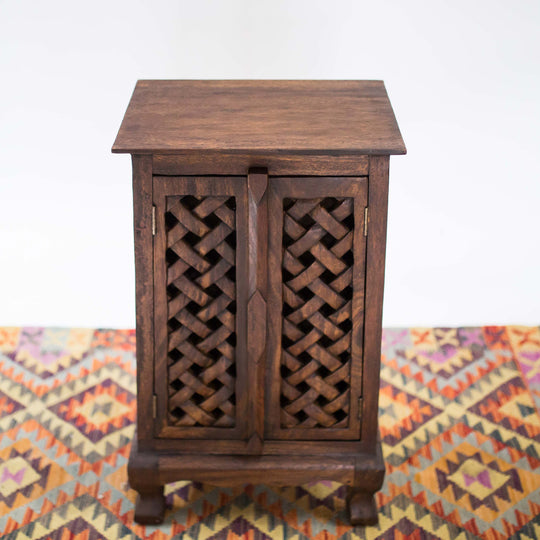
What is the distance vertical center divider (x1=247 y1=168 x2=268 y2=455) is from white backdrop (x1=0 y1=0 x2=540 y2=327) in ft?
2.64

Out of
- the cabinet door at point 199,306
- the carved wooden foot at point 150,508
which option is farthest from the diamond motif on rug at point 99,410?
the cabinet door at point 199,306

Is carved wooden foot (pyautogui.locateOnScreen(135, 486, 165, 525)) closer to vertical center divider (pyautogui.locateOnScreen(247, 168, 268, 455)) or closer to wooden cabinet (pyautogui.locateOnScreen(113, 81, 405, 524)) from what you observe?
wooden cabinet (pyautogui.locateOnScreen(113, 81, 405, 524))

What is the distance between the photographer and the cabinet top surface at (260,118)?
77.4 inches

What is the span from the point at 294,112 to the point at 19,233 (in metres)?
1.23

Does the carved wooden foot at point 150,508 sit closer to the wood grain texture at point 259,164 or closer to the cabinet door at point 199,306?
the cabinet door at point 199,306

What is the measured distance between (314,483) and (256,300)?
2.20 feet

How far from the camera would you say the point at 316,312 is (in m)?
2.15

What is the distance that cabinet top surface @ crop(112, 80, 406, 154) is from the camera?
1965 mm

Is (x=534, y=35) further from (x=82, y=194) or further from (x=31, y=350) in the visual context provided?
(x=31, y=350)

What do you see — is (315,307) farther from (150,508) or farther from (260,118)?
(150,508)

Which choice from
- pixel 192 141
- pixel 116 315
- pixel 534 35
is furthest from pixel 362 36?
pixel 116 315

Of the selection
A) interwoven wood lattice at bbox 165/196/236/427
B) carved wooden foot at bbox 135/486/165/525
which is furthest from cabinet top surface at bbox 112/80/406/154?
carved wooden foot at bbox 135/486/165/525

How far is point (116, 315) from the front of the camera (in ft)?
10.1

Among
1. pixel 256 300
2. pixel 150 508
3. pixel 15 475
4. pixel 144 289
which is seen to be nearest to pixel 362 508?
pixel 150 508
